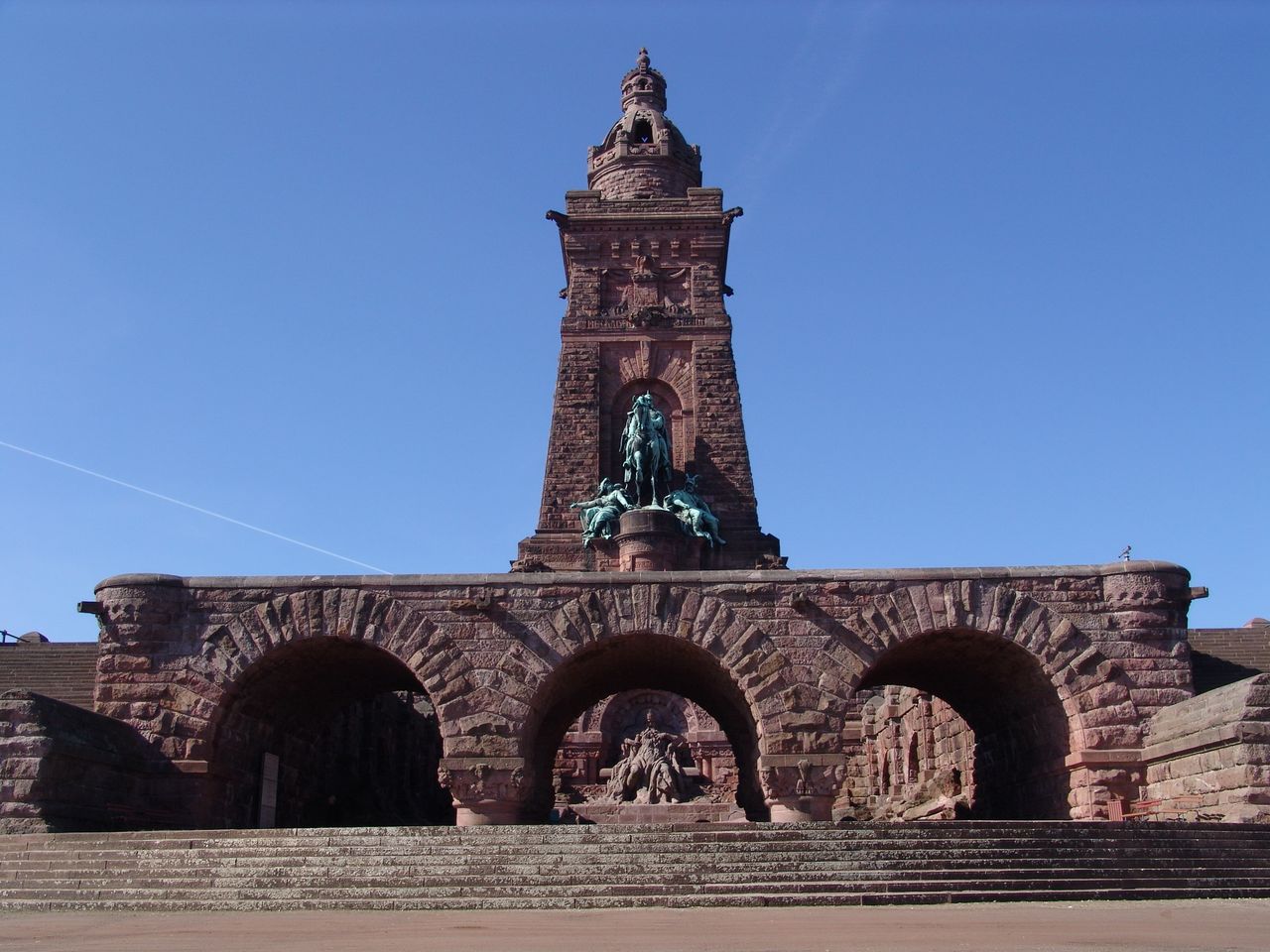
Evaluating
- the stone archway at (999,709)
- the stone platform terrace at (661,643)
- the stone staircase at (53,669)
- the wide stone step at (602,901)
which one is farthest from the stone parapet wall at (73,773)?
the stone archway at (999,709)

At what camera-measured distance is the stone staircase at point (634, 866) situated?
10.6 meters

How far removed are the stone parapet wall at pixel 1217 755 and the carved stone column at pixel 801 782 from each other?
4.05 m

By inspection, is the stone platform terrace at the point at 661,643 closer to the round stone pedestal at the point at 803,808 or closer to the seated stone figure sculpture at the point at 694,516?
the round stone pedestal at the point at 803,808

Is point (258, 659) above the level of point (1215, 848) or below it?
above

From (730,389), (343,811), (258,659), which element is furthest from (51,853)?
(730,389)

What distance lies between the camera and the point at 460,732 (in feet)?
52.1

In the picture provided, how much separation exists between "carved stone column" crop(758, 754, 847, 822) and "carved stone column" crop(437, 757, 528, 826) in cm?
328

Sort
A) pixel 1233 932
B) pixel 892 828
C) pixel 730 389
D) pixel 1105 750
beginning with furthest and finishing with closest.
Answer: pixel 730 389
pixel 1105 750
pixel 892 828
pixel 1233 932

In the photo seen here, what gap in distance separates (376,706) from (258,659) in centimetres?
955

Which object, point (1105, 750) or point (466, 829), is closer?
point (466, 829)

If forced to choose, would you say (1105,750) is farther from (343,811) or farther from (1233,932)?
(343,811)

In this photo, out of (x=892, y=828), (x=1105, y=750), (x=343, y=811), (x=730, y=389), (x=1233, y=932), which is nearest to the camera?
(x=1233, y=932)

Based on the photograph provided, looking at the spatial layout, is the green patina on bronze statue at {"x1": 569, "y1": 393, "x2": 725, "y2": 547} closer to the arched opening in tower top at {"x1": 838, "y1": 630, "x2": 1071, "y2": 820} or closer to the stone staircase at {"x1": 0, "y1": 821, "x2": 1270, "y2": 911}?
the arched opening in tower top at {"x1": 838, "y1": 630, "x2": 1071, "y2": 820}

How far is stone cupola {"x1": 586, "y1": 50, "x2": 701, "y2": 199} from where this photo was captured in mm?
31734
